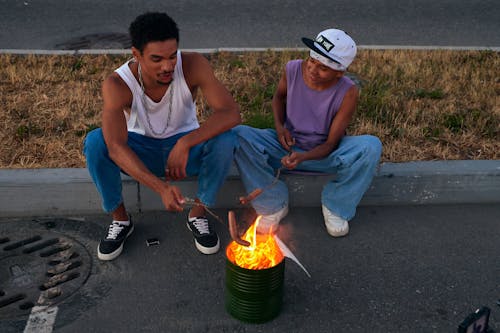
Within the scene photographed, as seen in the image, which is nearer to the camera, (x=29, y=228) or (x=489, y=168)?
(x=29, y=228)

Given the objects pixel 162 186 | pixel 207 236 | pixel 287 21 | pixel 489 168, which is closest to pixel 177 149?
pixel 162 186

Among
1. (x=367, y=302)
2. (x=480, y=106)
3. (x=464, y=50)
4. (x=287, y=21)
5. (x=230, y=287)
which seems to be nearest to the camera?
(x=230, y=287)

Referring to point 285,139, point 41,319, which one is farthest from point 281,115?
point 41,319

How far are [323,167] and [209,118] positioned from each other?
2.88 ft

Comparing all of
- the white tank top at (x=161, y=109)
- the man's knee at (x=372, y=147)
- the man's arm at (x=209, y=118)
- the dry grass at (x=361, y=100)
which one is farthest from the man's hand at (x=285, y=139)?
the dry grass at (x=361, y=100)

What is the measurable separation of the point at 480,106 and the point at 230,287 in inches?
126

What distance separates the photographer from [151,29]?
3.17 meters

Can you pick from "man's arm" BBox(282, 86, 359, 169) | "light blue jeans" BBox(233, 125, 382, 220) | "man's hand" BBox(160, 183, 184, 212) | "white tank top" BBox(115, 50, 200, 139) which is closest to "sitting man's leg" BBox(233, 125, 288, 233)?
"light blue jeans" BBox(233, 125, 382, 220)

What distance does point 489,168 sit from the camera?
415 centimetres

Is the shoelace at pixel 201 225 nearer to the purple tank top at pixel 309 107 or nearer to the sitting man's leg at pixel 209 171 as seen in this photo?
the sitting man's leg at pixel 209 171

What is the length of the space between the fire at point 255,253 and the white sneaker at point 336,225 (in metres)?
0.87

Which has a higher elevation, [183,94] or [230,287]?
[183,94]

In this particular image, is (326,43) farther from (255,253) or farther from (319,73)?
(255,253)

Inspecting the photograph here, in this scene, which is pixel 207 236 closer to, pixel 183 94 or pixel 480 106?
pixel 183 94
